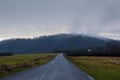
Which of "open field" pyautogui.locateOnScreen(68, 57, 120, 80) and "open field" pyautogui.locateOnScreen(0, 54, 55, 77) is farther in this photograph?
"open field" pyautogui.locateOnScreen(0, 54, 55, 77)

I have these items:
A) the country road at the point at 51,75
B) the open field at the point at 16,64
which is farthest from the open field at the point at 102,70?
the open field at the point at 16,64

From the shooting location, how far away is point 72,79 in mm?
29578

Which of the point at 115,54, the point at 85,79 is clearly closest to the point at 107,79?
the point at 85,79

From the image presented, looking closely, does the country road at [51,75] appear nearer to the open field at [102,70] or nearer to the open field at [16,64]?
the open field at [102,70]

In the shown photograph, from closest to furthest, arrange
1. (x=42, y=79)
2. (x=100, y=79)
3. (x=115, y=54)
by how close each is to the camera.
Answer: (x=42, y=79) < (x=100, y=79) < (x=115, y=54)

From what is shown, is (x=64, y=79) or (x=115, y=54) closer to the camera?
(x=64, y=79)

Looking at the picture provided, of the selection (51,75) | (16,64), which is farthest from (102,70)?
(16,64)

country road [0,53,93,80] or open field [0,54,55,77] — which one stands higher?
open field [0,54,55,77]

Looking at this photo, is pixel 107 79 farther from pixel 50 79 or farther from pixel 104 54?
pixel 104 54

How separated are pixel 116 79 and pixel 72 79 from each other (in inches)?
201

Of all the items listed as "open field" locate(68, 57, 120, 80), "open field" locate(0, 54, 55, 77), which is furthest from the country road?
"open field" locate(0, 54, 55, 77)

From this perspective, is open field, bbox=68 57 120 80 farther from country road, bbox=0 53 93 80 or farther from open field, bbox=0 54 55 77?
open field, bbox=0 54 55 77

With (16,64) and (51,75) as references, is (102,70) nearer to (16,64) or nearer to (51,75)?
(51,75)

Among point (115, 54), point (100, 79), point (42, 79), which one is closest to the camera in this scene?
point (42, 79)
